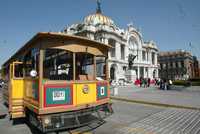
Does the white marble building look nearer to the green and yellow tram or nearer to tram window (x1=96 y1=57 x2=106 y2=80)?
tram window (x1=96 y1=57 x2=106 y2=80)

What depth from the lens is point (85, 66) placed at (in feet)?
25.9

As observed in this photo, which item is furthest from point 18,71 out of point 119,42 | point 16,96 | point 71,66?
point 119,42

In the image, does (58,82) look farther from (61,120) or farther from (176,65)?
(176,65)

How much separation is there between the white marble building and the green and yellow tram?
39284 mm

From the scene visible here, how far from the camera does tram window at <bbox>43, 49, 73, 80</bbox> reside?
662 cm

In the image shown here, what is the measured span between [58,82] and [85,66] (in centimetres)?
207

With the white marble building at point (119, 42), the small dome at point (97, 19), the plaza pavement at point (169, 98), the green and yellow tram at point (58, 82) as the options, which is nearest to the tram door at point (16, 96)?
the green and yellow tram at point (58, 82)

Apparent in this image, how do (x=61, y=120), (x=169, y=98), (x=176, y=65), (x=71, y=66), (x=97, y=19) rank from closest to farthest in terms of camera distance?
(x=61, y=120) → (x=71, y=66) → (x=169, y=98) → (x=97, y=19) → (x=176, y=65)

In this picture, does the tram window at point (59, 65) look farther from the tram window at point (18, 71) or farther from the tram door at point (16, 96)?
the tram window at point (18, 71)

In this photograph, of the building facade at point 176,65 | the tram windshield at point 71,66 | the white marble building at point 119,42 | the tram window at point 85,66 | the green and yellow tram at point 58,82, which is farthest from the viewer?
the building facade at point 176,65

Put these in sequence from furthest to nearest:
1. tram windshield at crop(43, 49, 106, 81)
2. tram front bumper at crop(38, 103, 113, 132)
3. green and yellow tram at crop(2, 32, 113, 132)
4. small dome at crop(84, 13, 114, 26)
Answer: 1. small dome at crop(84, 13, 114, 26)
2. tram windshield at crop(43, 49, 106, 81)
3. green and yellow tram at crop(2, 32, 113, 132)
4. tram front bumper at crop(38, 103, 113, 132)

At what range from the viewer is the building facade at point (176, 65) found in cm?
10162

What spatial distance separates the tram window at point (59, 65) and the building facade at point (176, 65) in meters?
99.3

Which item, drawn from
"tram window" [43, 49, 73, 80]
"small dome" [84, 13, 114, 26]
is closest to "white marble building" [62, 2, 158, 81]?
"small dome" [84, 13, 114, 26]
